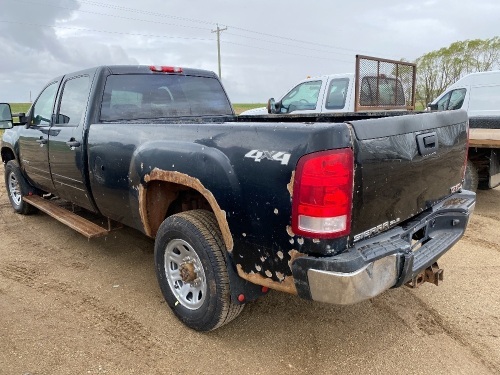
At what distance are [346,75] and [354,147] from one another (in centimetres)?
660

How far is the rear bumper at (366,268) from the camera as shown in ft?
6.88

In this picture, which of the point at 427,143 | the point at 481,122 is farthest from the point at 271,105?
the point at 427,143

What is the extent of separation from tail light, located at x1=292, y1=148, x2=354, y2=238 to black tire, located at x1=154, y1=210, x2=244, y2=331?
0.71 m

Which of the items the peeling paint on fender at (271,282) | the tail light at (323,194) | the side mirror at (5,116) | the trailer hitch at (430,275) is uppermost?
the side mirror at (5,116)

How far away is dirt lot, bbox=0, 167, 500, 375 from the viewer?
2.57 meters

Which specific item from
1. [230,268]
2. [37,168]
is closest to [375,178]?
[230,268]

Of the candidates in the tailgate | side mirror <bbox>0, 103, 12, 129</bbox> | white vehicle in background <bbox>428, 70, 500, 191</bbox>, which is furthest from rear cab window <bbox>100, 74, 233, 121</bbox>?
white vehicle in background <bbox>428, 70, 500, 191</bbox>

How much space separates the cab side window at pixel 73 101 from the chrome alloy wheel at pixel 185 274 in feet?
5.79

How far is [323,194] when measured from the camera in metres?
2.06

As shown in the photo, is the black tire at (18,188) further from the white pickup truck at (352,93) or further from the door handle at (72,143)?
the white pickup truck at (352,93)

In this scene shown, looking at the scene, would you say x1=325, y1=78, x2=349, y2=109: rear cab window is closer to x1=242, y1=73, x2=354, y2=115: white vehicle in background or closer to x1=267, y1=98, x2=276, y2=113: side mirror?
x1=242, y1=73, x2=354, y2=115: white vehicle in background

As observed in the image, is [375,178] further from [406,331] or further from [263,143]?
[406,331]

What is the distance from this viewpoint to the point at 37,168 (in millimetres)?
4883

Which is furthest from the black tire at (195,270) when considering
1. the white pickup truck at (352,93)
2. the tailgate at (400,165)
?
the white pickup truck at (352,93)
